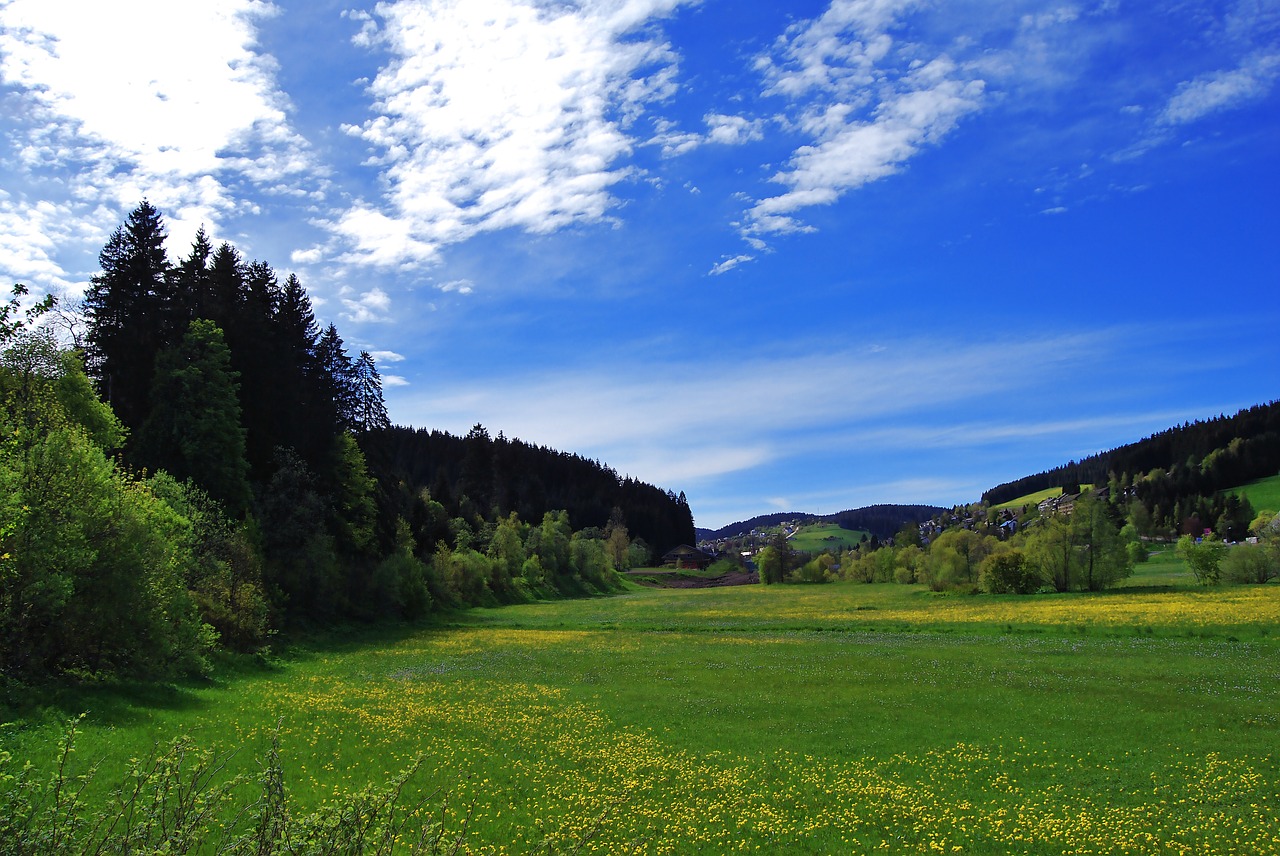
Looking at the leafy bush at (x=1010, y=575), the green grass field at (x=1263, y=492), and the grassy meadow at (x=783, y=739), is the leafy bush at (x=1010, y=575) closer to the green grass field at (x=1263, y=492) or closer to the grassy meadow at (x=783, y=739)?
the grassy meadow at (x=783, y=739)

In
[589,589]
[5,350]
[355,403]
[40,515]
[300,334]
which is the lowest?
[589,589]

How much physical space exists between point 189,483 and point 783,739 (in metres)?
35.9

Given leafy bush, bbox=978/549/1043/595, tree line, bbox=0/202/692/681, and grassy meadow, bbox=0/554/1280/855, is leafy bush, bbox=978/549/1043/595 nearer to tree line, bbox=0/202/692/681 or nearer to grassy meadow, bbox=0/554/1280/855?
grassy meadow, bbox=0/554/1280/855

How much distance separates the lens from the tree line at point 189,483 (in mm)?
23547

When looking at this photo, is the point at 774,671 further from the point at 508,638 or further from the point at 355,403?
the point at 355,403

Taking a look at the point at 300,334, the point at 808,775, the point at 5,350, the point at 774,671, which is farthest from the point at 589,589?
the point at 808,775

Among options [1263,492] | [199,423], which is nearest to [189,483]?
[199,423]

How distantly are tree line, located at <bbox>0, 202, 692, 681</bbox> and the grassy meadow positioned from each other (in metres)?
3.30

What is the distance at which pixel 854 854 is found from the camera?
14.0 meters

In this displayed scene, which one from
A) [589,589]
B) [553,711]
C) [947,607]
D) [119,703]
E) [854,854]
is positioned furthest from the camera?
[589,589]

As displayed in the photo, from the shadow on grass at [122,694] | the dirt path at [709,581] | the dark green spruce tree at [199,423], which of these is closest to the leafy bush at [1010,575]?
the shadow on grass at [122,694]

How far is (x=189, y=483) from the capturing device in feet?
132

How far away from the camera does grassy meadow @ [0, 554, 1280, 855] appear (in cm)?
1503

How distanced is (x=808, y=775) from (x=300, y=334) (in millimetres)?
69481
